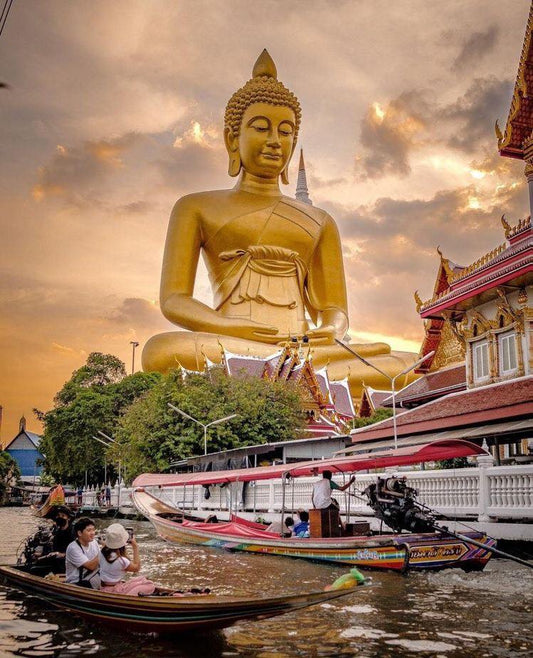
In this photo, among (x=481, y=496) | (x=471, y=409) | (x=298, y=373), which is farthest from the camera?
(x=298, y=373)

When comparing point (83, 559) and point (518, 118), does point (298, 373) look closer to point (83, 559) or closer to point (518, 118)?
point (518, 118)

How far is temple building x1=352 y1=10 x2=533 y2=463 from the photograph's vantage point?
15.5 meters

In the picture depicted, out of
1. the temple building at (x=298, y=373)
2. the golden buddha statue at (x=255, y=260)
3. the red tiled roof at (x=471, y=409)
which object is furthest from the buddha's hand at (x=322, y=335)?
the red tiled roof at (x=471, y=409)

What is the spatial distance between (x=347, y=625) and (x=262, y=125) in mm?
33372

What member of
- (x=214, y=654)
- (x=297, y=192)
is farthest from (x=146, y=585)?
(x=297, y=192)

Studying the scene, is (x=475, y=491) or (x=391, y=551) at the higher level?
(x=475, y=491)

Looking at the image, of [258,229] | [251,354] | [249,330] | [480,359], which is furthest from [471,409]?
[258,229]

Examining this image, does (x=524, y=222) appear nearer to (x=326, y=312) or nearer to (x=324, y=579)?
(x=324, y=579)

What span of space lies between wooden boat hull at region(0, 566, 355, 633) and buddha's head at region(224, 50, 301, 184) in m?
33.4

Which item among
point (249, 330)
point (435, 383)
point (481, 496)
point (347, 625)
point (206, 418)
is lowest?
point (347, 625)

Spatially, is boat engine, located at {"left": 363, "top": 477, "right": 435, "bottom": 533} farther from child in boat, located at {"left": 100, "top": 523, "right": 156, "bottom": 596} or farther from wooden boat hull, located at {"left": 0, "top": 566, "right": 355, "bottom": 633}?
wooden boat hull, located at {"left": 0, "top": 566, "right": 355, "bottom": 633}

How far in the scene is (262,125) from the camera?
3844 cm

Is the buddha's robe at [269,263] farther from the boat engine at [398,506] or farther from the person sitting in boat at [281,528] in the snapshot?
the boat engine at [398,506]

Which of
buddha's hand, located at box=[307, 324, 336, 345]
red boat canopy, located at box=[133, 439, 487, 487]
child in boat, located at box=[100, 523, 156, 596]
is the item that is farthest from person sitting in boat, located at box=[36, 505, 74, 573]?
buddha's hand, located at box=[307, 324, 336, 345]
